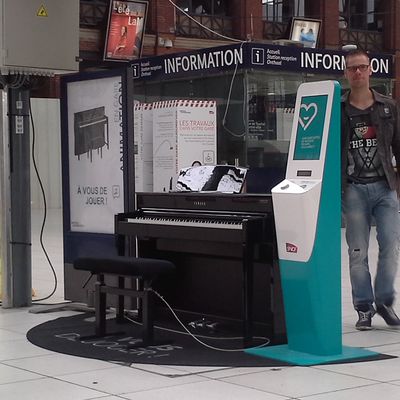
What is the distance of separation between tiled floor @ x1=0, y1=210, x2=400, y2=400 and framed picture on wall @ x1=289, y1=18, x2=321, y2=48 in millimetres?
24113

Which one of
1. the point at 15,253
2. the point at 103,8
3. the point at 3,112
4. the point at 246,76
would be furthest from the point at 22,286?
the point at 103,8

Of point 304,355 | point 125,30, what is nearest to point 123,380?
point 304,355

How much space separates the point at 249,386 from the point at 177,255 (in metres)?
2.54

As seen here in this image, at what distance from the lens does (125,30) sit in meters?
27.2

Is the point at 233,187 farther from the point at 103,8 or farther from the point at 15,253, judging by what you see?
the point at 103,8

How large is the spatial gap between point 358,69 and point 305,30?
23.6m

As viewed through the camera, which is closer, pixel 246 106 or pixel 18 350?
pixel 18 350

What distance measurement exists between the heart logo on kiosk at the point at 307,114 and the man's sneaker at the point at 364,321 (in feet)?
5.95

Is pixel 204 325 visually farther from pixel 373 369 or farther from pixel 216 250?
pixel 373 369

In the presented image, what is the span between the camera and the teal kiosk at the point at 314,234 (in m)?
5.95

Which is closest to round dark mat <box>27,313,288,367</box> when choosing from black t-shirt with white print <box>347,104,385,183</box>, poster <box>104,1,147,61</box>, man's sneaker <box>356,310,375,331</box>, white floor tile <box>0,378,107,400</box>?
white floor tile <box>0,378,107,400</box>

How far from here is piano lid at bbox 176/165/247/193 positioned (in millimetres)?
7195

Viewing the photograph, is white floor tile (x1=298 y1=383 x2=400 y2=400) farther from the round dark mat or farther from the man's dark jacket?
the man's dark jacket

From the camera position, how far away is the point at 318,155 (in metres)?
6.02
